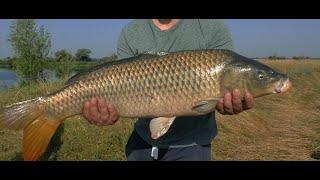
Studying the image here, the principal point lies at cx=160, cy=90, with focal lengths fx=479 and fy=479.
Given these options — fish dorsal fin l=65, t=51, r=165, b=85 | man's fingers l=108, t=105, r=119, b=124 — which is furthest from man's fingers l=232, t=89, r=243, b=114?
man's fingers l=108, t=105, r=119, b=124

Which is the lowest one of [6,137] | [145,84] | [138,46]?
[6,137]

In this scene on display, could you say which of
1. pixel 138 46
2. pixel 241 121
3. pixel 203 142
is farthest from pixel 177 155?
pixel 241 121

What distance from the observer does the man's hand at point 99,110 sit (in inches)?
88.4

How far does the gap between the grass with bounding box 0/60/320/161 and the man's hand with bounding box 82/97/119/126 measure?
9.18 feet

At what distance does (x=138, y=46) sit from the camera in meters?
2.49

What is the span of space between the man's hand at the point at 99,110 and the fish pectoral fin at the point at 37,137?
17 cm

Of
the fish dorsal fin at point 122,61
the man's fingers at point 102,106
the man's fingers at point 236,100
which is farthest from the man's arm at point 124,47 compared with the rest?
the man's fingers at point 236,100

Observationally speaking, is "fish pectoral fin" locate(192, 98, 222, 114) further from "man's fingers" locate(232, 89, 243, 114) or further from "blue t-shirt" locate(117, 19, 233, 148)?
"blue t-shirt" locate(117, 19, 233, 148)

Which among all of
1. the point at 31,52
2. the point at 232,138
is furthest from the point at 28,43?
the point at 232,138

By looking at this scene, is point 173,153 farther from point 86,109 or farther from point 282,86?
point 282,86

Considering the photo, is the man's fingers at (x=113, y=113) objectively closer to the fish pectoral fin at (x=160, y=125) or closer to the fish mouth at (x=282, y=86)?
the fish pectoral fin at (x=160, y=125)

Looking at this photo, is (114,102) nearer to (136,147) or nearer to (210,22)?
(136,147)

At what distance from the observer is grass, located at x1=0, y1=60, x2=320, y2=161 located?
5.39 m
